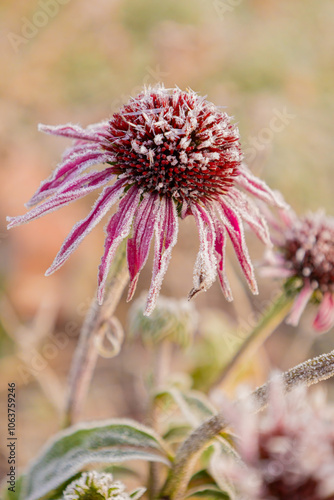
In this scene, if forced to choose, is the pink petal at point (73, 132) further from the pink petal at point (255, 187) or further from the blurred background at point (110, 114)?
the blurred background at point (110, 114)

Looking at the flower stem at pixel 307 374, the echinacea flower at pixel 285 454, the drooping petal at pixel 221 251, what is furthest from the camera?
the drooping petal at pixel 221 251

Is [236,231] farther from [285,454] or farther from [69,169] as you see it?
[285,454]

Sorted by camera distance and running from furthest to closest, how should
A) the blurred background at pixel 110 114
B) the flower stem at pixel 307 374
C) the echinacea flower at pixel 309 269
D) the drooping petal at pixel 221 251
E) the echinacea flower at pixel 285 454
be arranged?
the blurred background at pixel 110 114 → the echinacea flower at pixel 309 269 → the drooping petal at pixel 221 251 → the flower stem at pixel 307 374 → the echinacea flower at pixel 285 454

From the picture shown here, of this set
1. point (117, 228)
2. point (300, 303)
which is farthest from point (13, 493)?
point (300, 303)

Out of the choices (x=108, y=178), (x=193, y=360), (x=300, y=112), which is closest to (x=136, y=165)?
(x=108, y=178)

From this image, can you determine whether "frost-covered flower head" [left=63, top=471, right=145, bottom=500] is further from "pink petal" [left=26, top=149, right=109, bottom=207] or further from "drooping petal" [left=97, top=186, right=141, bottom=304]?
"pink petal" [left=26, top=149, right=109, bottom=207]

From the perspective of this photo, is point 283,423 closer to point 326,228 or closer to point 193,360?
point 326,228

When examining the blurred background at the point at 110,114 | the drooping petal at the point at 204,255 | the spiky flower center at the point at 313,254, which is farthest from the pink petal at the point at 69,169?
the blurred background at the point at 110,114
